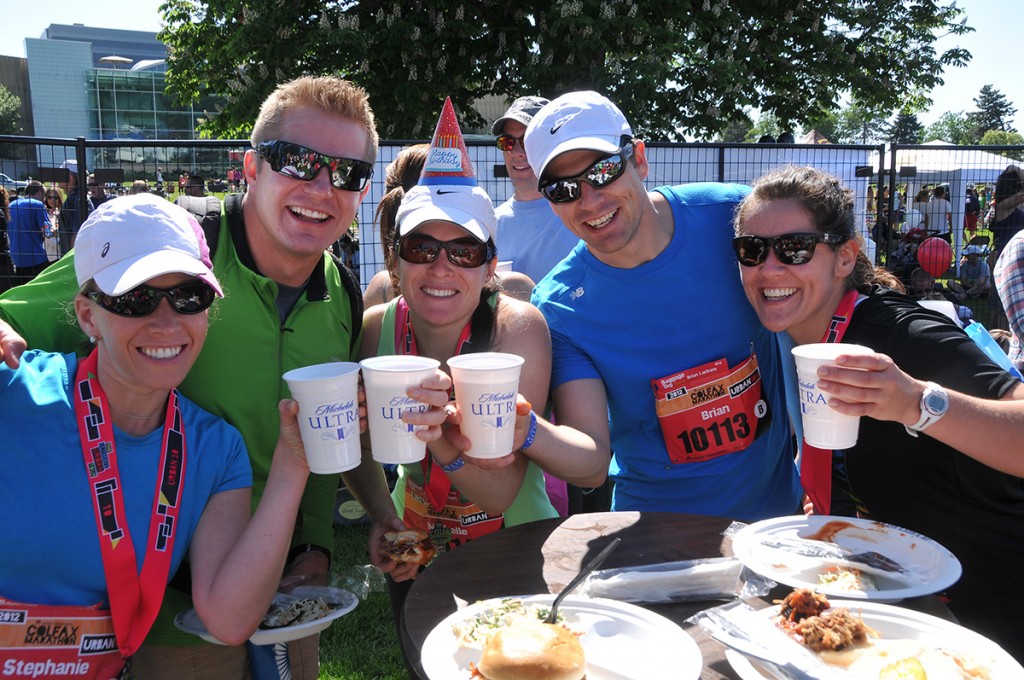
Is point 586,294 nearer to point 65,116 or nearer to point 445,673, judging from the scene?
point 445,673

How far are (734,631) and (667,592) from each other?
39cm

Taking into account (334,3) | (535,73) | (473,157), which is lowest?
(473,157)

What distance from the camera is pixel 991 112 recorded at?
3949 inches

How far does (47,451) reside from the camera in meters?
1.99

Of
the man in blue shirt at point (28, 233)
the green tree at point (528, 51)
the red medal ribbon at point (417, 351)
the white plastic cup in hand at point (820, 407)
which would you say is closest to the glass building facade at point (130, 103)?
the green tree at point (528, 51)

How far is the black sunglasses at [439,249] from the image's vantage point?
2.51 metres

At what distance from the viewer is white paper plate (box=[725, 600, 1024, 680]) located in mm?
1480

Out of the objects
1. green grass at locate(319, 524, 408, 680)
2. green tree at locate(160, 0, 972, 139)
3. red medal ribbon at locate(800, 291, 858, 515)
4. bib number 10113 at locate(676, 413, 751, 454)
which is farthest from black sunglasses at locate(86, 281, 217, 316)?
green tree at locate(160, 0, 972, 139)

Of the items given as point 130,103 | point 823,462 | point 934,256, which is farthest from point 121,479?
point 130,103

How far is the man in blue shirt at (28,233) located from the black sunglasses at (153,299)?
25.1ft

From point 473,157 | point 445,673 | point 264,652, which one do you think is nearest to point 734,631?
point 445,673

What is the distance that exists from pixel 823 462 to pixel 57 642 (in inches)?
93.2

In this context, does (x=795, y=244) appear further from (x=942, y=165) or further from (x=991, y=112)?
(x=991, y=112)

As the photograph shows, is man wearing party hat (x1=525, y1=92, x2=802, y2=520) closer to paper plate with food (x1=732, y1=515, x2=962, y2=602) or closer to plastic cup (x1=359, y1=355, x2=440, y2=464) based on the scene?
paper plate with food (x1=732, y1=515, x2=962, y2=602)
